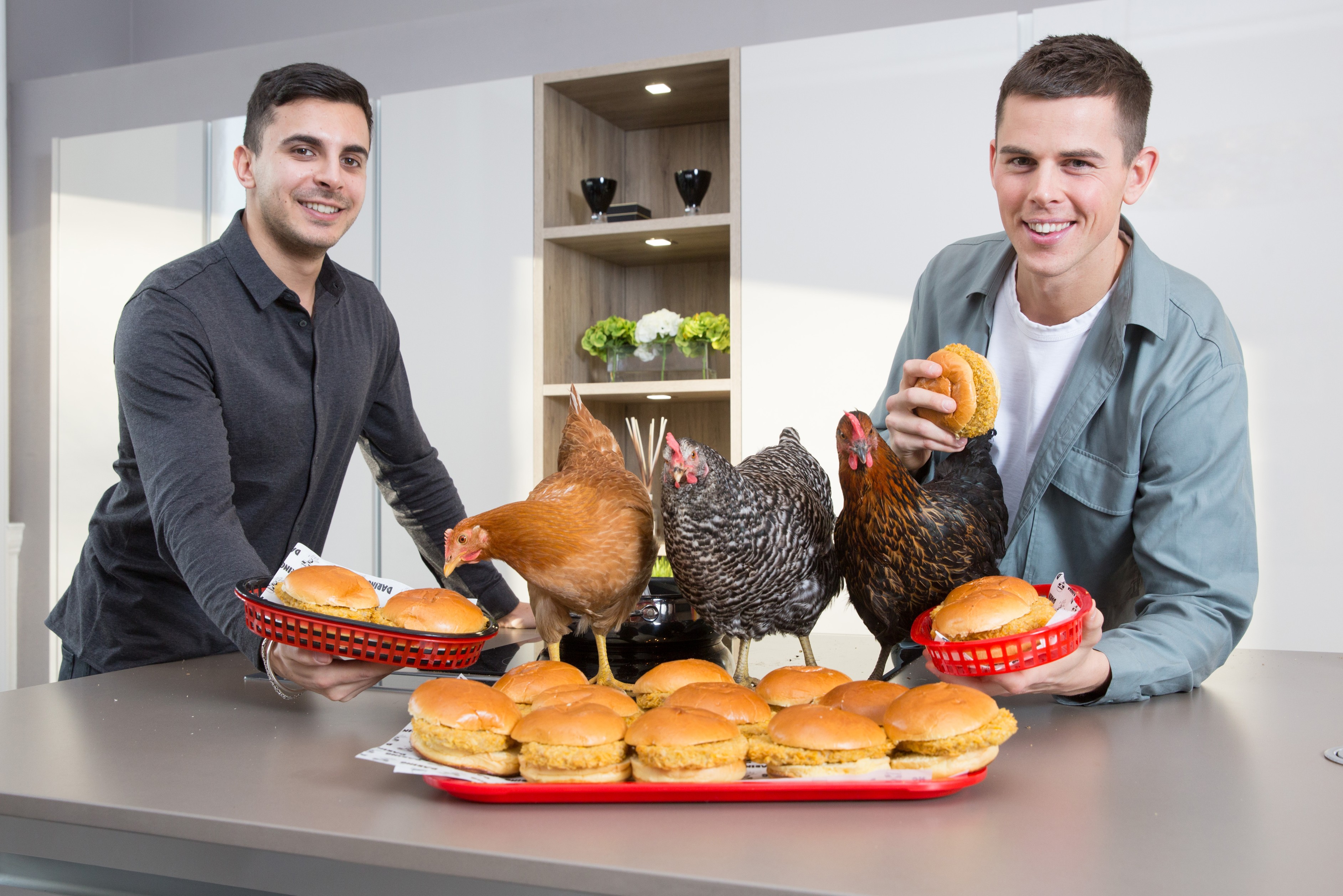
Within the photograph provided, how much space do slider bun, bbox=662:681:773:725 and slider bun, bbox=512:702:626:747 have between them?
63 millimetres

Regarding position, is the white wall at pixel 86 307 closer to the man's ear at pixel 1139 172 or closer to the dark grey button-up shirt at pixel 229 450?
the dark grey button-up shirt at pixel 229 450

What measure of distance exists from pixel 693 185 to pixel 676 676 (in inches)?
86.4

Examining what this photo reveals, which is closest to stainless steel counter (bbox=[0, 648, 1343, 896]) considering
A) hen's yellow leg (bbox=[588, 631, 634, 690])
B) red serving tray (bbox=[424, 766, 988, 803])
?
red serving tray (bbox=[424, 766, 988, 803])

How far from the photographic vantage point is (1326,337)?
224cm

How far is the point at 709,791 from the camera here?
0.73m

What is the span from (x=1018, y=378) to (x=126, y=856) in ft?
3.94

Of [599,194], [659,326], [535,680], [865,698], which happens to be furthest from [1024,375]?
[599,194]

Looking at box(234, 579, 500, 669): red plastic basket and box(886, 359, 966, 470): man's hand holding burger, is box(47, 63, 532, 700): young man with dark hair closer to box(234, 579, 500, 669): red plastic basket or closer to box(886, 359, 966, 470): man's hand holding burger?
box(234, 579, 500, 669): red plastic basket

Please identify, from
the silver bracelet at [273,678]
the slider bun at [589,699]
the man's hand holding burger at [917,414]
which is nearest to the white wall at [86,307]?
the silver bracelet at [273,678]

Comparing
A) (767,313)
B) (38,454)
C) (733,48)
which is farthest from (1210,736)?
(38,454)

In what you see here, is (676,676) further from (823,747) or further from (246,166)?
(246,166)

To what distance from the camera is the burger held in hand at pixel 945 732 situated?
742 mm

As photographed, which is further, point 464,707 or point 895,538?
point 895,538

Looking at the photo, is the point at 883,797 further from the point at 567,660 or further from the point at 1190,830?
the point at 567,660
